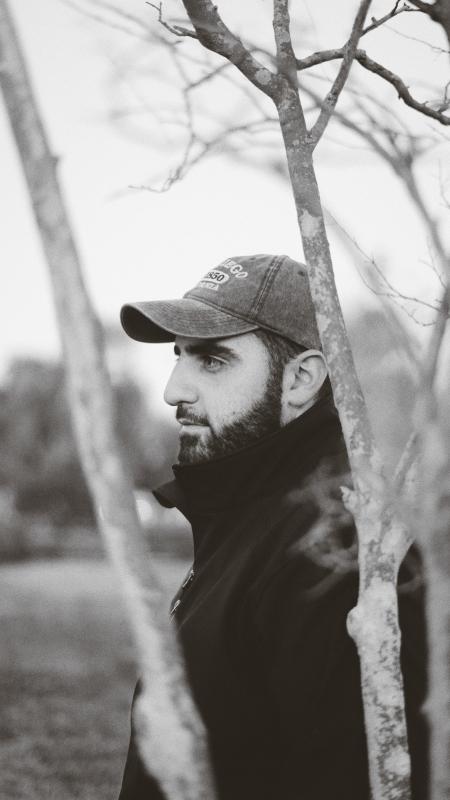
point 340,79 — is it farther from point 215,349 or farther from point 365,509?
point 215,349

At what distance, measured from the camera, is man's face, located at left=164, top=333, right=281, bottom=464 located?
2.21 meters

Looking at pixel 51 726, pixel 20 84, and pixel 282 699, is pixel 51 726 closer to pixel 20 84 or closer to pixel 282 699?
pixel 282 699

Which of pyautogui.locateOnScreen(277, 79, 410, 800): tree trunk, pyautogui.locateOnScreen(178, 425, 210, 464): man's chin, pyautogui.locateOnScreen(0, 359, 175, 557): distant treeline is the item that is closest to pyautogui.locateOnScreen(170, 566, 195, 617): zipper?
pyautogui.locateOnScreen(178, 425, 210, 464): man's chin

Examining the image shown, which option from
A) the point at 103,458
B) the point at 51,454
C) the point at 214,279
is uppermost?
the point at 51,454

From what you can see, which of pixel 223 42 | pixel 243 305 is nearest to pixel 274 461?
pixel 243 305

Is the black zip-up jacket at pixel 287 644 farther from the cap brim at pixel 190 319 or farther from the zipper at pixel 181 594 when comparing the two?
the cap brim at pixel 190 319

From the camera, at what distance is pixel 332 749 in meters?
1.58

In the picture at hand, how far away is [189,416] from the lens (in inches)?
89.3

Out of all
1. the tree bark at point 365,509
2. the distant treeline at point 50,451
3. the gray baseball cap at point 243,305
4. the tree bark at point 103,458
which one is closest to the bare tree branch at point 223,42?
the tree bark at point 365,509

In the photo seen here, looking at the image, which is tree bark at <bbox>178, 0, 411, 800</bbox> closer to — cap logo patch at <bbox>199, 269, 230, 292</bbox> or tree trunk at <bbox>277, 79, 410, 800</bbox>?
tree trunk at <bbox>277, 79, 410, 800</bbox>

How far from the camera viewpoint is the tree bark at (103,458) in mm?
885

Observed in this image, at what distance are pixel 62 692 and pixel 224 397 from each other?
700 cm

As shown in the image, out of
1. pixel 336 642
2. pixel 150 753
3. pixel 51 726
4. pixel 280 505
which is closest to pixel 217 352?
pixel 280 505

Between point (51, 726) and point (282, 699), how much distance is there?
20.3ft
